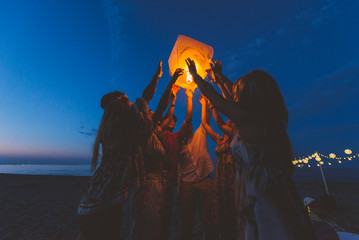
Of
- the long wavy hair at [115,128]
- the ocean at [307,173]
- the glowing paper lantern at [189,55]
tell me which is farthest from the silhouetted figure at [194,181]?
the ocean at [307,173]

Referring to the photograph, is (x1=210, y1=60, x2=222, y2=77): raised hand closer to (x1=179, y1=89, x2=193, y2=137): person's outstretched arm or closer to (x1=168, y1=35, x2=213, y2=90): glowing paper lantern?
(x1=168, y1=35, x2=213, y2=90): glowing paper lantern

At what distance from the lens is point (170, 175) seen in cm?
254

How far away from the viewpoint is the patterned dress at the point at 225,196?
2.22 meters

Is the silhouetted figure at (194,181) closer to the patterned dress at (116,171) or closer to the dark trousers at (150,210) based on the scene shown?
the dark trousers at (150,210)

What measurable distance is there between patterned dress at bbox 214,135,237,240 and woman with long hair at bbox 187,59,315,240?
125cm

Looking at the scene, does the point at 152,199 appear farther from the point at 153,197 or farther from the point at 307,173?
the point at 307,173

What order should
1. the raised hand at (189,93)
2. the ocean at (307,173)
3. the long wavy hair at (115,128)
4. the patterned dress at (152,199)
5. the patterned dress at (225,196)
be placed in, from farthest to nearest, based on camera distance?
the ocean at (307,173), the raised hand at (189,93), the patterned dress at (225,196), the patterned dress at (152,199), the long wavy hair at (115,128)

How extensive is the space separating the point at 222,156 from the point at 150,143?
1484 millimetres

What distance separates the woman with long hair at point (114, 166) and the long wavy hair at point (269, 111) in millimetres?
1252

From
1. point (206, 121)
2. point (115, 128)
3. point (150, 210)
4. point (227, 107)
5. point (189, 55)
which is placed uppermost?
point (189, 55)

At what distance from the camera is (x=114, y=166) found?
1.61 metres

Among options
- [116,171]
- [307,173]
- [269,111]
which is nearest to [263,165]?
[269,111]

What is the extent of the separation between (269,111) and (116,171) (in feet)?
5.26

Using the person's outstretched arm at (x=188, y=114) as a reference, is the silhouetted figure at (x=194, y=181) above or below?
below
